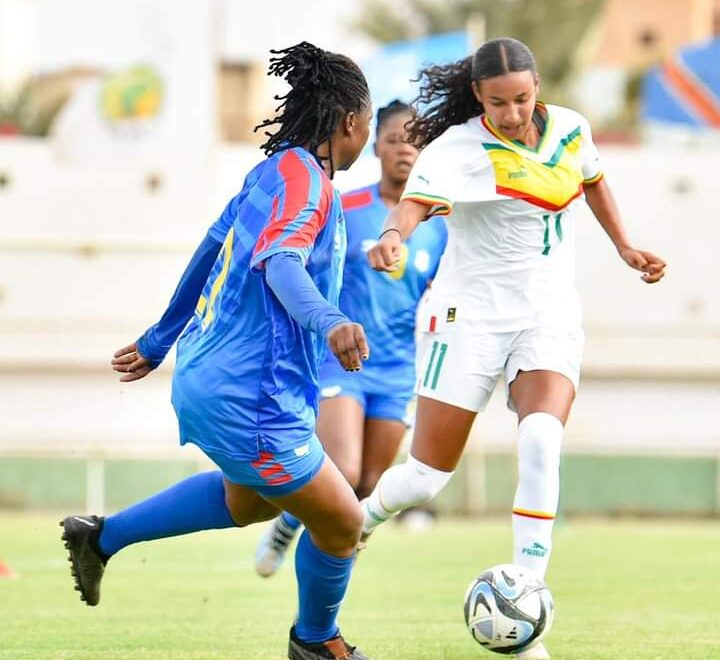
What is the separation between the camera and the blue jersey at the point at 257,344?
6.07 metres

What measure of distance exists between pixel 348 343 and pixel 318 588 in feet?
4.77

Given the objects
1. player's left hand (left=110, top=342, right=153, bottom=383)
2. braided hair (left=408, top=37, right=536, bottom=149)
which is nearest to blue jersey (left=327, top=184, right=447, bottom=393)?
braided hair (left=408, top=37, right=536, bottom=149)

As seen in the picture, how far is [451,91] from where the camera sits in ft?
Answer: 25.3

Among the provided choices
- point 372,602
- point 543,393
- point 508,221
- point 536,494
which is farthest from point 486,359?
point 372,602

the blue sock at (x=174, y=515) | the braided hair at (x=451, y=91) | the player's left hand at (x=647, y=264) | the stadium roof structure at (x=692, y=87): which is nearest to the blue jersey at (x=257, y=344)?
the blue sock at (x=174, y=515)

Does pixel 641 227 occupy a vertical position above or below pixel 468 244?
below

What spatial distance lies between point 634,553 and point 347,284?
7079 mm

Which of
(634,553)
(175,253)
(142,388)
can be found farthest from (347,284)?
(175,253)

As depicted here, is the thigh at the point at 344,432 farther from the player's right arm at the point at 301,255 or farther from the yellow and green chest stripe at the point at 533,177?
the player's right arm at the point at 301,255

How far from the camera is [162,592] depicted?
35.6ft

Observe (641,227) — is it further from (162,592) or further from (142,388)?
(162,592)

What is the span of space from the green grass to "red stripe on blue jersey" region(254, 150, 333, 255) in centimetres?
201

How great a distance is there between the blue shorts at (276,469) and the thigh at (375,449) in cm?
304

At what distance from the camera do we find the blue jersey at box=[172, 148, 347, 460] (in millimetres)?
6074
